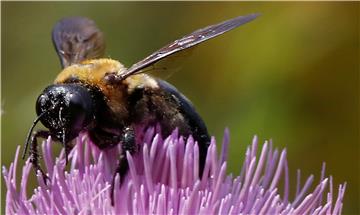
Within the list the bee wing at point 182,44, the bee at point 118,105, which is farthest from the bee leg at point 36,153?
the bee wing at point 182,44

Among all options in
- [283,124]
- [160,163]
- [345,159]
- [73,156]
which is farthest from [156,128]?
[345,159]

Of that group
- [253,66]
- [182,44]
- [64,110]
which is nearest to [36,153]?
[64,110]

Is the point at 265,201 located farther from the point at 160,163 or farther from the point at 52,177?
the point at 52,177

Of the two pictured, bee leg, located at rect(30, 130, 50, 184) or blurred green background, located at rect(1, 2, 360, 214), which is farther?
blurred green background, located at rect(1, 2, 360, 214)

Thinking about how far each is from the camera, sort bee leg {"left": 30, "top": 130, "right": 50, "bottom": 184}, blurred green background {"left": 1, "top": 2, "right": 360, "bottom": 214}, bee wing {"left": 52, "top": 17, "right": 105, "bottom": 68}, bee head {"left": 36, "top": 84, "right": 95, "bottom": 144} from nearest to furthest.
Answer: bee head {"left": 36, "top": 84, "right": 95, "bottom": 144}
bee leg {"left": 30, "top": 130, "right": 50, "bottom": 184}
bee wing {"left": 52, "top": 17, "right": 105, "bottom": 68}
blurred green background {"left": 1, "top": 2, "right": 360, "bottom": 214}

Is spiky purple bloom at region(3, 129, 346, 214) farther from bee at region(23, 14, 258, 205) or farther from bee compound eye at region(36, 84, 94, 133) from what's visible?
bee compound eye at region(36, 84, 94, 133)

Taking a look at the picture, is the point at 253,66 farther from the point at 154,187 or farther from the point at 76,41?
the point at 154,187

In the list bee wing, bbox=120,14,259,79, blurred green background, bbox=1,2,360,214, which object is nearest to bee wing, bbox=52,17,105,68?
bee wing, bbox=120,14,259,79
